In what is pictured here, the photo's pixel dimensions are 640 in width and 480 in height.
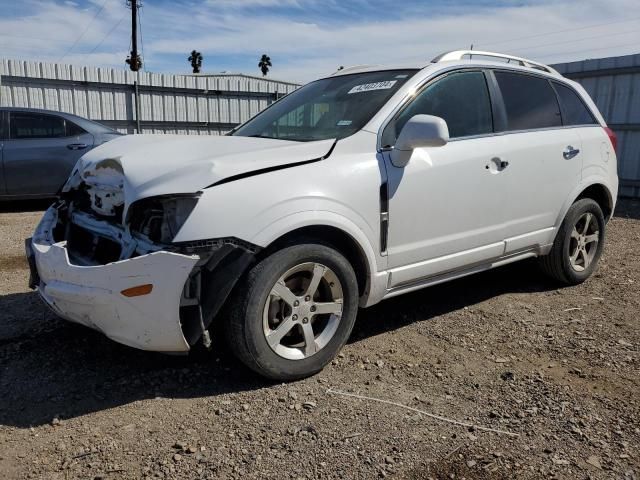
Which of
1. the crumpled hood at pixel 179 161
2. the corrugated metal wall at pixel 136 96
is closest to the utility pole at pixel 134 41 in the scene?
the corrugated metal wall at pixel 136 96

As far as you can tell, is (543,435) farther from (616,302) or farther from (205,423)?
(616,302)

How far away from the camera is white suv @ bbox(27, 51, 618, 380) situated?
273 centimetres

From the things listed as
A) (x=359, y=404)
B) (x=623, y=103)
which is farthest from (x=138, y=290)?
(x=623, y=103)

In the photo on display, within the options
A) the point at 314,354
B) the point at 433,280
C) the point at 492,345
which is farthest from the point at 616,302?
the point at 314,354

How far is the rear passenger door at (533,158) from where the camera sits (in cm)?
406

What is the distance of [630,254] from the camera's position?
609 cm

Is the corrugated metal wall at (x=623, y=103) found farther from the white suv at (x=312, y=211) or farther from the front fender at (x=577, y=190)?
the white suv at (x=312, y=211)

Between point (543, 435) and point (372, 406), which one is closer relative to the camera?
point (543, 435)

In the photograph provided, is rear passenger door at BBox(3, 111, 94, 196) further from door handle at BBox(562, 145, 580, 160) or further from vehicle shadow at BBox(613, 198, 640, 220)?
vehicle shadow at BBox(613, 198, 640, 220)

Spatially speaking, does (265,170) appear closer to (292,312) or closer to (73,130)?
(292,312)

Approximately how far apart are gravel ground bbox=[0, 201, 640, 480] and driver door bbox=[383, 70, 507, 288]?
0.56 meters

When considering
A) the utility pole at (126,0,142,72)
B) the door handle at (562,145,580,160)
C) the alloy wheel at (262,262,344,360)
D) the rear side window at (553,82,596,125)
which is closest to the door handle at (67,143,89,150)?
the alloy wheel at (262,262,344,360)

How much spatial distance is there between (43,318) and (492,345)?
310 centimetres

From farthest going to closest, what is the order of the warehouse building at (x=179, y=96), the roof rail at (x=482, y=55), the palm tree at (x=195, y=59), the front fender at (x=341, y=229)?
the palm tree at (x=195, y=59), the warehouse building at (x=179, y=96), the roof rail at (x=482, y=55), the front fender at (x=341, y=229)
